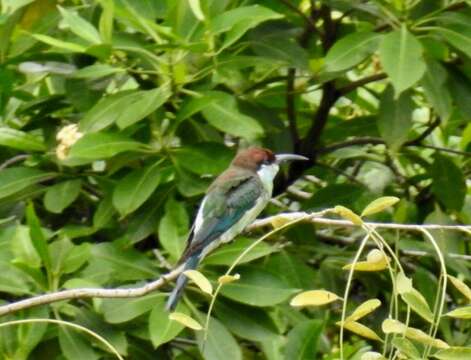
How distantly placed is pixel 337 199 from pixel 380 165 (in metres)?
0.46

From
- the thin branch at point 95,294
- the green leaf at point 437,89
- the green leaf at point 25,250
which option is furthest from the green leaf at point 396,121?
the thin branch at point 95,294

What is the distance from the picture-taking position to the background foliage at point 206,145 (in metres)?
4.60

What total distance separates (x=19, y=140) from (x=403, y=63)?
122 centimetres

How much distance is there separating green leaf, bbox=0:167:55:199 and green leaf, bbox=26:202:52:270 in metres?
0.44

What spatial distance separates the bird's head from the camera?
16.3 feet

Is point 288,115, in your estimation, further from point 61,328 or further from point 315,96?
point 61,328

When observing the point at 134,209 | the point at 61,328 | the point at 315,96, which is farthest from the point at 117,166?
the point at 315,96

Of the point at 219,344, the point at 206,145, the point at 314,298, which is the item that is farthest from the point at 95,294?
the point at 206,145

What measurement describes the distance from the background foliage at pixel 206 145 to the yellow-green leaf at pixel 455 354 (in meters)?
1.32

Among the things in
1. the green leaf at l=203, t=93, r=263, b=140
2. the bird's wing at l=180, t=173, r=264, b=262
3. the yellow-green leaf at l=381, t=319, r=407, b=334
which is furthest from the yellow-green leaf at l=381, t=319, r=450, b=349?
the green leaf at l=203, t=93, r=263, b=140

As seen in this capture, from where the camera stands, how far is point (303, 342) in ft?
14.4

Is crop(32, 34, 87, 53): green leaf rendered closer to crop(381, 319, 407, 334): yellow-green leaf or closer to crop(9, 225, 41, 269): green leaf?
crop(9, 225, 41, 269): green leaf

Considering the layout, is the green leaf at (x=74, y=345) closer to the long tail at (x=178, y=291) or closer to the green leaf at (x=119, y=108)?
the long tail at (x=178, y=291)

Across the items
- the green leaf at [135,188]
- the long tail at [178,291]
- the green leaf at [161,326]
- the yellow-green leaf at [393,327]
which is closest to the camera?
the yellow-green leaf at [393,327]
